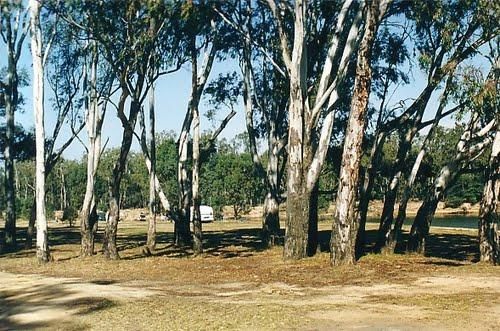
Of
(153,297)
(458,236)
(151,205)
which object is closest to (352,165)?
(153,297)

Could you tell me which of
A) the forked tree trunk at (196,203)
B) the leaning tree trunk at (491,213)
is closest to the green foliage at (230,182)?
the forked tree trunk at (196,203)

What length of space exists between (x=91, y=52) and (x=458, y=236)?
19.0 m

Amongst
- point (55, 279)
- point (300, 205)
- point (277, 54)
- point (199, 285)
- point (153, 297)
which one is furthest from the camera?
point (277, 54)

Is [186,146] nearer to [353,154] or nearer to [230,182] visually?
[353,154]

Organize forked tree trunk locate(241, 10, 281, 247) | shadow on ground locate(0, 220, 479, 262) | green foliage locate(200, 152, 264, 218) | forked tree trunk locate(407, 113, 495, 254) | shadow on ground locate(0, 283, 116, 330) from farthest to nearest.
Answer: green foliage locate(200, 152, 264, 218)
forked tree trunk locate(241, 10, 281, 247)
shadow on ground locate(0, 220, 479, 262)
forked tree trunk locate(407, 113, 495, 254)
shadow on ground locate(0, 283, 116, 330)

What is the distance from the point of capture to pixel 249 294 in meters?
14.5

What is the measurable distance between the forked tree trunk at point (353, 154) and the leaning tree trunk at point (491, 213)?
3.66m

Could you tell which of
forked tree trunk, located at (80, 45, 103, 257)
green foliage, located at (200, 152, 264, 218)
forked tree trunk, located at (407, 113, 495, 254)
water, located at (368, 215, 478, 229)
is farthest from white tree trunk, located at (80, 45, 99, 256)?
green foliage, located at (200, 152, 264, 218)

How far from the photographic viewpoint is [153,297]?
1396cm

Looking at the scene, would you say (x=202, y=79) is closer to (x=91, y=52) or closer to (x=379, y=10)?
(x=91, y=52)

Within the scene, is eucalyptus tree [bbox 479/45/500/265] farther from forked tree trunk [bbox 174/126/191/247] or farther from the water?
the water

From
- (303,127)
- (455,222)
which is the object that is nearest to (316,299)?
(303,127)

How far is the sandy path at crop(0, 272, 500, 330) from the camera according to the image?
10.9 m

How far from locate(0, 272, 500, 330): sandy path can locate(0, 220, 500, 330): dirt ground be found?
19mm
